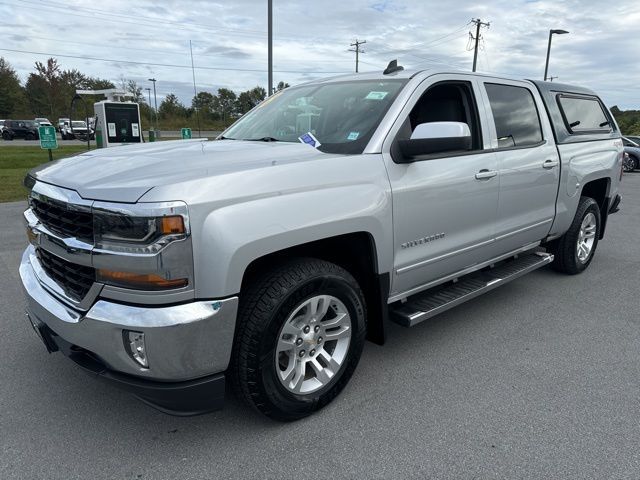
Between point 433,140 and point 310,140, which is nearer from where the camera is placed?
point 433,140

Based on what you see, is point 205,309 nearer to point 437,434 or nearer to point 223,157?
point 223,157

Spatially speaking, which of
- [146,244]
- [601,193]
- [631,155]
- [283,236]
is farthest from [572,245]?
[631,155]

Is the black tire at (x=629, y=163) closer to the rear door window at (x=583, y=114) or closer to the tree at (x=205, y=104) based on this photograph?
the rear door window at (x=583, y=114)

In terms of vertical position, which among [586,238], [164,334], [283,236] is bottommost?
[586,238]

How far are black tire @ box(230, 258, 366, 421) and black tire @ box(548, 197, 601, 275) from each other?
Answer: 331 cm

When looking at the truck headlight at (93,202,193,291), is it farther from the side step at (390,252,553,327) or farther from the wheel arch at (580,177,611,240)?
the wheel arch at (580,177,611,240)

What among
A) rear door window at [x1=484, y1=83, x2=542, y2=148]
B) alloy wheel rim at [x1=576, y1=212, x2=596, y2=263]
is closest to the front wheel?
alloy wheel rim at [x1=576, y1=212, x2=596, y2=263]

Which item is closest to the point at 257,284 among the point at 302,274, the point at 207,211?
the point at 302,274

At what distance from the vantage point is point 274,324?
2.40 meters

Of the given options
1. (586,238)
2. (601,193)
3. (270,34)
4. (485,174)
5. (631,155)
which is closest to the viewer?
(485,174)

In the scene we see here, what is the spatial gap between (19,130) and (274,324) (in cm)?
4475

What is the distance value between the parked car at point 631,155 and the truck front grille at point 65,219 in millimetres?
21615

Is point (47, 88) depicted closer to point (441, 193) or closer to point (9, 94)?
point (9, 94)

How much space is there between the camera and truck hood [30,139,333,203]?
7.09ft
